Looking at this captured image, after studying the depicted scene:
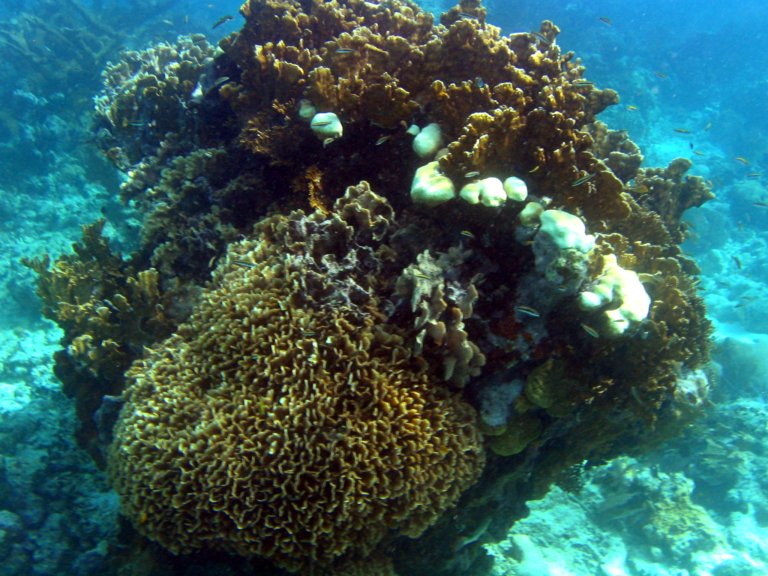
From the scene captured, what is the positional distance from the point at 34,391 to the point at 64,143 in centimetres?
950

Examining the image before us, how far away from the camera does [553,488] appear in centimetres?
1032

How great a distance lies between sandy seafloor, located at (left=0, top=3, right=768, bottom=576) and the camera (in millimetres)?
5957

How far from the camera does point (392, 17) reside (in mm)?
6305

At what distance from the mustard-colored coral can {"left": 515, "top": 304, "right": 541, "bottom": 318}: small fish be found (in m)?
0.92

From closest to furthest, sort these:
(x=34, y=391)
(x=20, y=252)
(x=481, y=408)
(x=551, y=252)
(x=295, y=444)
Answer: (x=295, y=444) < (x=551, y=252) < (x=481, y=408) < (x=34, y=391) < (x=20, y=252)

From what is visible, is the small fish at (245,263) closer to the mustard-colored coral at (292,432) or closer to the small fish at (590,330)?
the mustard-colored coral at (292,432)

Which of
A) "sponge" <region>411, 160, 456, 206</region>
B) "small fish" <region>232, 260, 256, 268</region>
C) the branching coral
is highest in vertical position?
the branching coral

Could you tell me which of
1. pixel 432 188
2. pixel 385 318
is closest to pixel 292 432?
pixel 385 318

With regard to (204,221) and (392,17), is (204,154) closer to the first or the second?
(204,221)

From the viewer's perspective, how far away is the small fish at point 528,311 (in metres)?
3.65

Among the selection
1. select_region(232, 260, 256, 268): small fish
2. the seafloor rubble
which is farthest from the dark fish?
select_region(232, 260, 256, 268): small fish

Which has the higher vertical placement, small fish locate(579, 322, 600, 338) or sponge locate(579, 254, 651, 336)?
sponge locate(579, 254, 651, 336)

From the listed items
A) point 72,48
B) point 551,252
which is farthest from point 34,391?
point 72,48

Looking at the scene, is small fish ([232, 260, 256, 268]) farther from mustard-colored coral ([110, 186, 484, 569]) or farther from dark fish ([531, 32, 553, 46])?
dark fish ([531, 32, 553, 46])
